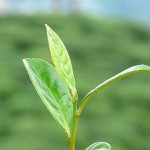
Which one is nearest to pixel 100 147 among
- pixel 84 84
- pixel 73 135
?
pixel 73 135

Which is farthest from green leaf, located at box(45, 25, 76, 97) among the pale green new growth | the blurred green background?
the blurred green background

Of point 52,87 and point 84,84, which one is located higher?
point 52,87

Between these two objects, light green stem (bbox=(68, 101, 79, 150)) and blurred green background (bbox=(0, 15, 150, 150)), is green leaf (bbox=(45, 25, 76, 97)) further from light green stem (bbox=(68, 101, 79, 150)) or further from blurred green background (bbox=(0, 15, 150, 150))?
blurred green background (bbox=(0, 15, 150, 150))

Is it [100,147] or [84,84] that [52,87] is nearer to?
[100,147]

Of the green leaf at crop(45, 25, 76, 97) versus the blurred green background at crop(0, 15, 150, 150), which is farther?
the blurred green background at crop(0, 15, 150, 150)

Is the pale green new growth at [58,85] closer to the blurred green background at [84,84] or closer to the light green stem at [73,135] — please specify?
the light green stem at [73,135]

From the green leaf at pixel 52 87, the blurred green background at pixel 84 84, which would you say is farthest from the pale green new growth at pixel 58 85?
the blurred green background at pixel 84 84
